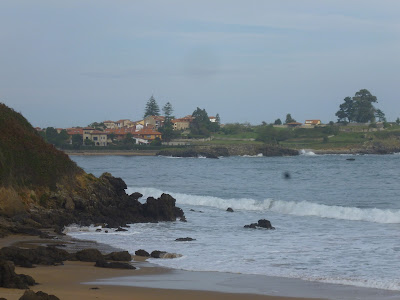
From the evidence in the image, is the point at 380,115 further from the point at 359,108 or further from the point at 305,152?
the point at 305,152

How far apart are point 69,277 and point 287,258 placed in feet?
19.8

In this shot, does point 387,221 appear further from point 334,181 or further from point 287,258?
point 334,181

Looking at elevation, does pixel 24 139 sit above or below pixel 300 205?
above

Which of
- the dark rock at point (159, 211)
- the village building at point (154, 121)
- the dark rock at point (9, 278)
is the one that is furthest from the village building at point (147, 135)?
the dark rock at point (9, 278)

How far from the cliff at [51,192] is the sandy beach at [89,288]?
6683 mm

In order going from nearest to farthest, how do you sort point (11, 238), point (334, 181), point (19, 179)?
1. point (11, 238)
2. point (19, 179)
3. point (334, 181)

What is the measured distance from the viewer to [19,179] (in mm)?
22438

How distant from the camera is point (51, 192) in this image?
74.9 ft

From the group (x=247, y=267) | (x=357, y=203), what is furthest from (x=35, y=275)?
(x=357, y=203)

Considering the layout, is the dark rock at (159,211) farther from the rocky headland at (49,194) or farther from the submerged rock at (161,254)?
the submerged rock at (161,254)

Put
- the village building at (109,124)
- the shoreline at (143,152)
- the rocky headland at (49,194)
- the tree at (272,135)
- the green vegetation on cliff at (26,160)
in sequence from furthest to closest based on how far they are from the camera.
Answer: the village building at (109,124)
the tree at (272,135)
the shoreline at (143,152)
the green vegetation on cliff at (26,160)
the rocky headland at (49,194)

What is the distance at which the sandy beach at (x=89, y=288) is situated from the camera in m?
10.8

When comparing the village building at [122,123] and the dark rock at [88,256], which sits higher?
the village building at [122,123]

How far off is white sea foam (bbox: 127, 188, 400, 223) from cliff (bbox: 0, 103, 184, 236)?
24.4ft
